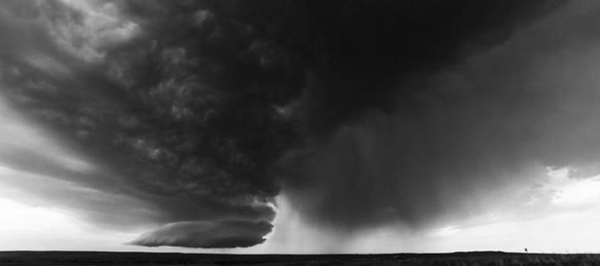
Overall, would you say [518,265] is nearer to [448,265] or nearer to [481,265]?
[481,265]

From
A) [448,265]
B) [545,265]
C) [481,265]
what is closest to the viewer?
[545,265]

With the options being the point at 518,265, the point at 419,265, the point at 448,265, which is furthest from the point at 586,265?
the point at 419,265

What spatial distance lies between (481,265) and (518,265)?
6639 mm

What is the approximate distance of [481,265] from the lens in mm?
51562

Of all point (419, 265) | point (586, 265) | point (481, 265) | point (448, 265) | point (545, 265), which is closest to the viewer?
point (586, 265)

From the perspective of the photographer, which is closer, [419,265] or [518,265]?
[518,265]

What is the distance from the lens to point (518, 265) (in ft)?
149

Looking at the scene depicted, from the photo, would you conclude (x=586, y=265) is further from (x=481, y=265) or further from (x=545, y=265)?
(x=481, y=265)

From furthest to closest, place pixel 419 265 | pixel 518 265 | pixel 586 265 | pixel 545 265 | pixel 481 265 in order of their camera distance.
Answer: pixel 419 265 → pixel 481 265 → pixel 518 265 → pixel 545 265 → pixel 586 265

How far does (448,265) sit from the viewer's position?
188 feet

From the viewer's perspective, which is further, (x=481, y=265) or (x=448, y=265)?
(x=448, y=265)

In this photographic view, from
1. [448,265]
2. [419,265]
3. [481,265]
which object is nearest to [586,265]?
[481,265]

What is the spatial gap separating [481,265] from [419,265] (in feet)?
37.0

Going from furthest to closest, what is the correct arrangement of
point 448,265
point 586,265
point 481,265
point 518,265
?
point 448,265 → point 481,265 → point 518,265 → point 586,265
